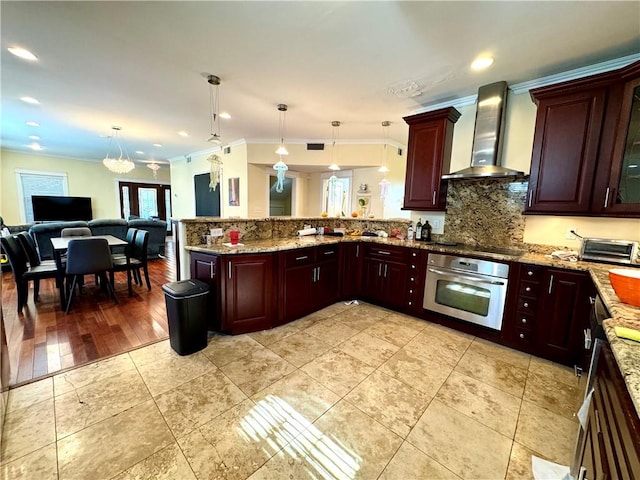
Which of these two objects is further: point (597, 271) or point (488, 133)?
Result: point (488, 133)

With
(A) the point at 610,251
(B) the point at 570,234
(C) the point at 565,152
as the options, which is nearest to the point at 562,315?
(A) the point at 610,251

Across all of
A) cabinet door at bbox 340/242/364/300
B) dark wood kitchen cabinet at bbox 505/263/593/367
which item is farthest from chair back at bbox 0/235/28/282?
dark wood kitchen cabinet at bbox 505/263/593/367

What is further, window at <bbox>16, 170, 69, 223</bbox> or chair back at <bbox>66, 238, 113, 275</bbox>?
window at <bbox>16, 170, 69, 223</bbox>

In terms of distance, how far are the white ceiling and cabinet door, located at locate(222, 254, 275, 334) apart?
1934mm

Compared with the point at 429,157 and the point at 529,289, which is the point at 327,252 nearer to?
the point at 429,157

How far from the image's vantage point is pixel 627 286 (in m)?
1.26

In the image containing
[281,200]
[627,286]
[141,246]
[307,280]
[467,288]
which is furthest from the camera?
[281,200]

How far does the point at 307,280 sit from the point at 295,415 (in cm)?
158

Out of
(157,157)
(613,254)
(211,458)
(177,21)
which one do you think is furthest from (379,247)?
(157,157)

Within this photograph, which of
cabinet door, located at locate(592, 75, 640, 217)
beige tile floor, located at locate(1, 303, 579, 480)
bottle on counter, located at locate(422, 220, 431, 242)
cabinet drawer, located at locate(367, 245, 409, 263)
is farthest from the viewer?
bottle on counter, located at locate(422, 220, 431, 242)

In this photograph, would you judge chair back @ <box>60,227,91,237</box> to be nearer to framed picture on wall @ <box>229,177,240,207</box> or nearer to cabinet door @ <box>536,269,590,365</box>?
framed picture on wall @ <box>229,177,240,207</box>

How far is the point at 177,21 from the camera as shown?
1.94 m

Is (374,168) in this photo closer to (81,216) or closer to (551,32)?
→ (551,32)

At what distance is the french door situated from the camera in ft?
30.6
